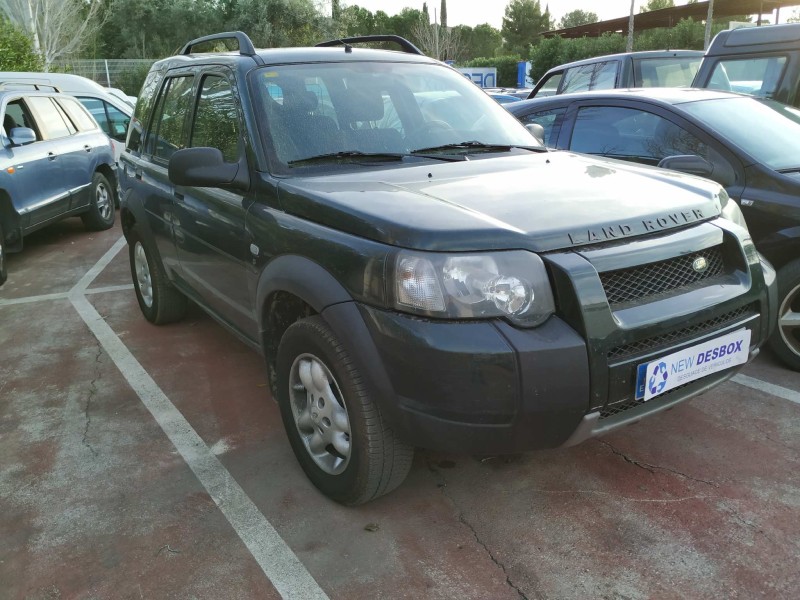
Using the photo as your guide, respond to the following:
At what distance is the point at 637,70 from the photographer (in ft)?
27.1

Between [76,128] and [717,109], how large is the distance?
775cm

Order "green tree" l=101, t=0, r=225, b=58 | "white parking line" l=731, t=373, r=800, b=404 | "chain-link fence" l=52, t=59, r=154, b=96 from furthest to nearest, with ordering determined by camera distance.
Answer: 1. "green tree" l=101, t=0, r=225, b=58
2. "chain-link fence" l=52, t=59, r=154, b=96
3. "white parking line" l=731, t=373, r=800, b=404

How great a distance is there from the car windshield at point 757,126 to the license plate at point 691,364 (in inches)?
75.9

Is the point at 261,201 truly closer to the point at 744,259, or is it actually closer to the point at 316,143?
the point at 316,143

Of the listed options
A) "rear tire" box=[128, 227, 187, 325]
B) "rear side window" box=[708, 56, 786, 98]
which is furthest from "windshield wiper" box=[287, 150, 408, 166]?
"rear side window" box=[708, 56, 786, 98]

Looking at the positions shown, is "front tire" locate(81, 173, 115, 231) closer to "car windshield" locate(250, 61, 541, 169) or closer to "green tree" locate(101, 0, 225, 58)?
"car windshield" locate(250, 61, 541, 169)

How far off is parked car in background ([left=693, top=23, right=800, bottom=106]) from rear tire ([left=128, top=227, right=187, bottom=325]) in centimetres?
489

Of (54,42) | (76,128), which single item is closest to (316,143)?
(76,128)

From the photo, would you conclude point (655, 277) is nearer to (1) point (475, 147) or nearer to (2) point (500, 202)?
(2) point (500, 202)

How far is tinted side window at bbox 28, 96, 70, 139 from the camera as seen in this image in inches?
321

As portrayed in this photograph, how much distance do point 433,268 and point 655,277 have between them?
87 centimetres

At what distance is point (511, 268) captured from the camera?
236 centimetres

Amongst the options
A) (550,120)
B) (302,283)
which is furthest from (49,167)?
(302,283)

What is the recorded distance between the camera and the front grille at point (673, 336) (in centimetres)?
241
